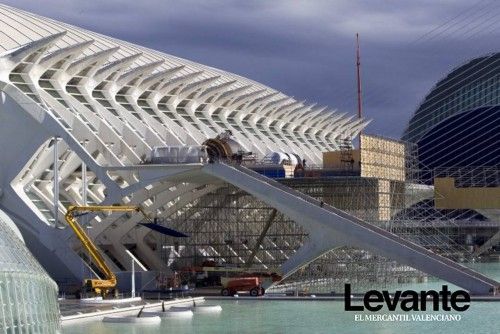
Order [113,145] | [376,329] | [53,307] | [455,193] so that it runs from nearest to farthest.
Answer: [53,307], [376,329], [113,145], [455,193]

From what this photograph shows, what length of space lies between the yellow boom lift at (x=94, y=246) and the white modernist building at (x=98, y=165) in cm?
91

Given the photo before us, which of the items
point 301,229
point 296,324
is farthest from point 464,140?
point 296,324

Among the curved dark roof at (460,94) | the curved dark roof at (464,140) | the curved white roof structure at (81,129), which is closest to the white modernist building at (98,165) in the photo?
the curved white roof structure at (81,129)

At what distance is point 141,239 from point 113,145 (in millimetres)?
4229

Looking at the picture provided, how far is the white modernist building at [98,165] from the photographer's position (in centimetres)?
4978

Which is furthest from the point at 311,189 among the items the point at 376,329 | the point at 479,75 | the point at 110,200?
the point at 479,75

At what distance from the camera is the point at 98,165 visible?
50562 mm

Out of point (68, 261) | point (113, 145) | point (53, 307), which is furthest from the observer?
point (113, 145)

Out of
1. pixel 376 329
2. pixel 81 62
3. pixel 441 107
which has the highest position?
pixel 441 107

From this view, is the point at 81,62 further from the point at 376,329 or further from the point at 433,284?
the point at 376,329

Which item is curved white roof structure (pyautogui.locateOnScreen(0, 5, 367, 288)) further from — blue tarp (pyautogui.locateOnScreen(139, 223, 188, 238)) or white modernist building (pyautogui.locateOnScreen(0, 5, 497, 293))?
blue tarp (pyautogui.locateOnScreen(139, 223, 188, 238))

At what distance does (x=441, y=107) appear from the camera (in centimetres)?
11312

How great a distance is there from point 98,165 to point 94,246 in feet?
10.3

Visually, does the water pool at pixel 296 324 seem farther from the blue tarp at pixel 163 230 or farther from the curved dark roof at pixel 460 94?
the curved dark roof at pixel 460 94
